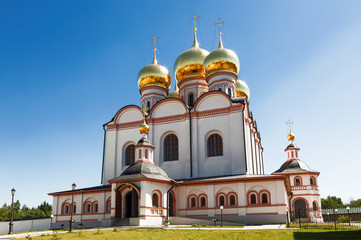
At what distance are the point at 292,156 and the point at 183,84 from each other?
10.6m

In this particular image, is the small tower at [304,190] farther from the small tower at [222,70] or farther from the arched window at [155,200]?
the arched window at [155,200]

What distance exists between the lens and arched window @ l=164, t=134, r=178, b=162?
2375 centimetres

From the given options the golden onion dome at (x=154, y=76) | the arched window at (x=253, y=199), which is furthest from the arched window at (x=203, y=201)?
the golden onion dome at (x=154, y=76)

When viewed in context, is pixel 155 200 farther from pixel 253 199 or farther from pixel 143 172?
pixel 253 199

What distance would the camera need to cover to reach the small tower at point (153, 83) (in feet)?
94.7

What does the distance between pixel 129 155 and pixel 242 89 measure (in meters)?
12.9

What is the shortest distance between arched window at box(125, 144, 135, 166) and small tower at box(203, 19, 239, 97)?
772 centimetres

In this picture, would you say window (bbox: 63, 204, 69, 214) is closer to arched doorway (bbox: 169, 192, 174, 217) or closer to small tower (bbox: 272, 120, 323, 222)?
arched doorway (bbox: 169, 192, 174, 217)

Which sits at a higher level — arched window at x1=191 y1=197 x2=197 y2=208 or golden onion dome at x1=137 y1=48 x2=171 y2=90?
golden onion dome at x1=137 y1=48 x2=171 y2=90

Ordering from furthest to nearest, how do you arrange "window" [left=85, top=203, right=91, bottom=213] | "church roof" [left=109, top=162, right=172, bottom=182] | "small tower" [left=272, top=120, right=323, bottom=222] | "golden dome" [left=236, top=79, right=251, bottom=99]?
"golden dome" [left=236, top=79, right=251, bottom=99], "small tower" [left=272, top=120, right=323, bottom=222], "window" [left=85, top=203, right=91, bottom=213], "church roof" [left=109, top=162, right=172, bottom=182]

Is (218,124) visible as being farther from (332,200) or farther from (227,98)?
(332,200)

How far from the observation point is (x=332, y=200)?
174ft

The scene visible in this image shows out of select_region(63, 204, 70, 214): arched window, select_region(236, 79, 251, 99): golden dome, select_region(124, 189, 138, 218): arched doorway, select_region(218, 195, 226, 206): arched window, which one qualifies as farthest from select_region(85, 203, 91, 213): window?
select_region(236, 79, 251, 99): golden dome

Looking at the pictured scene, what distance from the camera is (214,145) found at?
23016 millimetres
